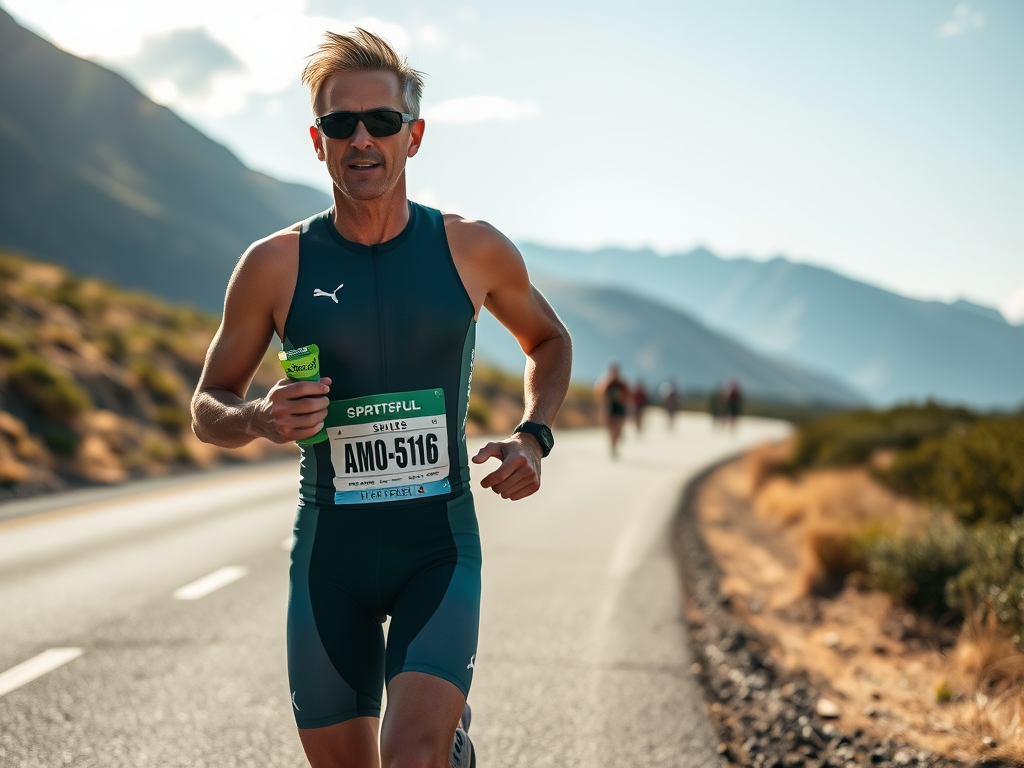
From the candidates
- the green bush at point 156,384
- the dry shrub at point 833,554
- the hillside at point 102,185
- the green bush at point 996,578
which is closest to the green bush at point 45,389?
the green bush at point 156,384

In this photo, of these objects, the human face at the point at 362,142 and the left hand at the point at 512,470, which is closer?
the left hand at the point at 512,470

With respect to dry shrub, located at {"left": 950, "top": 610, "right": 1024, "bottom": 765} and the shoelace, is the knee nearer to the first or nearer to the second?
the shoelace

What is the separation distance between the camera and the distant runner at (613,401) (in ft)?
72.8

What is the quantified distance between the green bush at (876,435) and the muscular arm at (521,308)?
47.5ft

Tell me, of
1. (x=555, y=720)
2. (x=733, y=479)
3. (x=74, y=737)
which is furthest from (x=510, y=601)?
(x=733, y=479)

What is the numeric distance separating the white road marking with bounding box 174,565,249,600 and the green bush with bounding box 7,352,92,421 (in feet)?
32.3

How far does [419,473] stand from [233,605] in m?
4.54

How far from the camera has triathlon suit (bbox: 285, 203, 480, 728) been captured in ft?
9.46

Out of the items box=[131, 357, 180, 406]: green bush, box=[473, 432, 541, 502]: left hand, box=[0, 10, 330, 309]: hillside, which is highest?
box=[0, 10, 330, 309]: hillside

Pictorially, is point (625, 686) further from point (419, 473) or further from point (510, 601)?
point (419, 473)

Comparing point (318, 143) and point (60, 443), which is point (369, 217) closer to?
point (318, 143)

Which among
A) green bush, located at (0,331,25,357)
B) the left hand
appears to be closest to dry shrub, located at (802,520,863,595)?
the left hand

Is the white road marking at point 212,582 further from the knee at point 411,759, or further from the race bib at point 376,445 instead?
the knee at point 411,759

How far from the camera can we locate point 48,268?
31.1 metres
